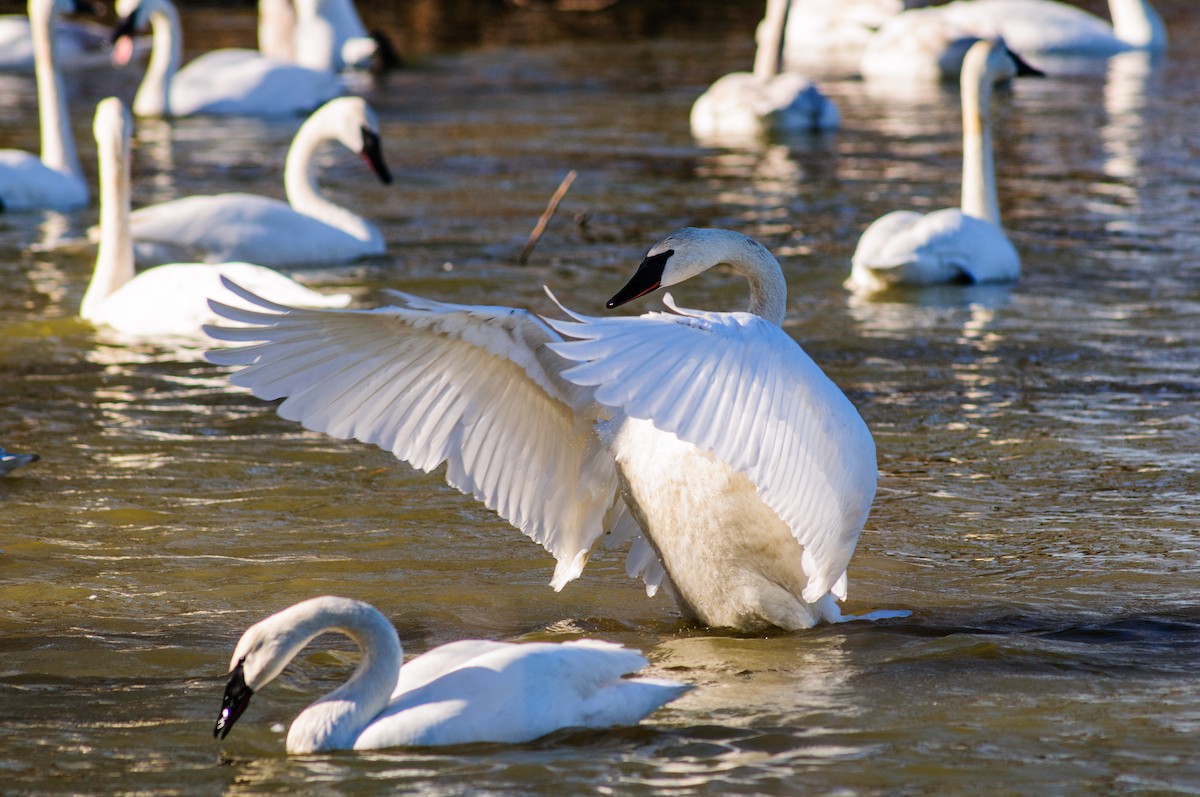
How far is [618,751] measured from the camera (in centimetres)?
472

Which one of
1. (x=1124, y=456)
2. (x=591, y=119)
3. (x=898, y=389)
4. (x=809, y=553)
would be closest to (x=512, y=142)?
(x=591, y=119)

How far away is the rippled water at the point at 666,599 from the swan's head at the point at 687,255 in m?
1.15

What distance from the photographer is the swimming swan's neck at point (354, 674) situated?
4695 mm

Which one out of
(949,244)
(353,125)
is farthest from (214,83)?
(949,244)

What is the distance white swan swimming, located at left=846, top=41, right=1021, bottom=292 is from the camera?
36.7 feet

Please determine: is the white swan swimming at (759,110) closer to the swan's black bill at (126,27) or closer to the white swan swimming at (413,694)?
the swan's black bill at (126,27)

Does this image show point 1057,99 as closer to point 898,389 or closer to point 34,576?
point 898,389

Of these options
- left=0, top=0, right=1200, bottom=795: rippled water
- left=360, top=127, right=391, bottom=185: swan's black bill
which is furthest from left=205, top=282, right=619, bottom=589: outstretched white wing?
left=360, top=127, right=391, bottom=185: swan's black bill

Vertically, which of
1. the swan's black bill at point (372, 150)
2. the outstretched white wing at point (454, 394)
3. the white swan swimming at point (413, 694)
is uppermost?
the outstretched white wing at point (454, 394)

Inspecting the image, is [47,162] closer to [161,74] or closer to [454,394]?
[161,74]

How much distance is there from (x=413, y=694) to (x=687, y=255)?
1624 mm

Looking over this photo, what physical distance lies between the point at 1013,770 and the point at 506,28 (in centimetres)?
2559

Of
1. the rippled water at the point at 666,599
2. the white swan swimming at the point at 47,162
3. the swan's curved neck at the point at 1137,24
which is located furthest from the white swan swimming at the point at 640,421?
the swan's curved neck at the point at 1137,24

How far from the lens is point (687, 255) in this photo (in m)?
5.53
